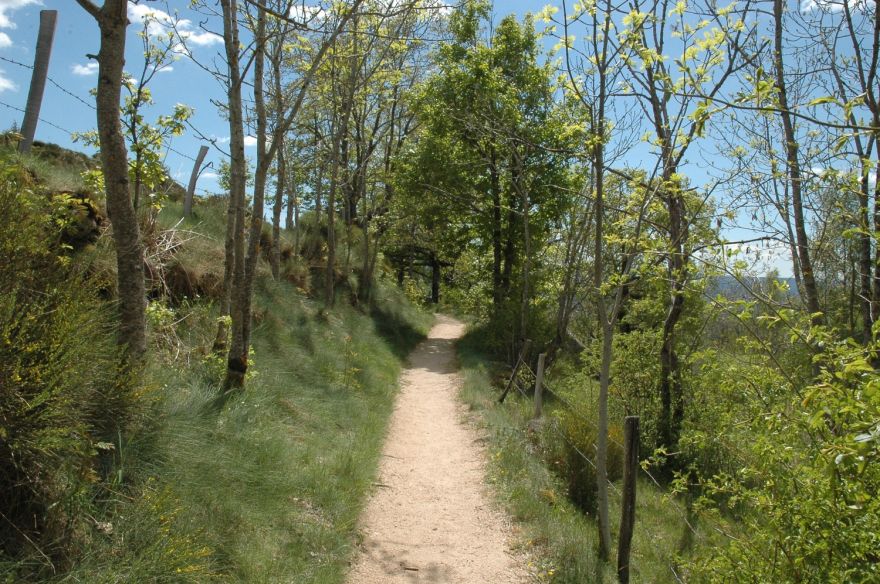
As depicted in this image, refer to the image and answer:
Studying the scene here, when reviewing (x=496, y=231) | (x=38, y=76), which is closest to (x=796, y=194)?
(x=38, y=76)

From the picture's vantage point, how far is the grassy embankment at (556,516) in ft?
17.9

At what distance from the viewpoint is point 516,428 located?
31.1 feet

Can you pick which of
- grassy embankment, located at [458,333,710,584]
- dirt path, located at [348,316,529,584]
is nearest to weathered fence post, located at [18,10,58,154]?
dirt path, located at [348,316,529,584]

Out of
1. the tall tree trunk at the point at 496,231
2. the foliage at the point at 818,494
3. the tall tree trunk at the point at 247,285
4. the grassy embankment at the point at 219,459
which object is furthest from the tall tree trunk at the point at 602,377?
the tall tree trunk at the point at 496,231

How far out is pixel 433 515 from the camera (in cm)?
668

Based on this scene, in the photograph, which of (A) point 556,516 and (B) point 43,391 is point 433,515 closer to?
(A) point 556,516

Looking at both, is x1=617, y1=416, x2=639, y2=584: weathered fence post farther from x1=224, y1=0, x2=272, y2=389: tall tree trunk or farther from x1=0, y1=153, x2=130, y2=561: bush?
x1=224, y1=0, x2=272, y2=389: tall tree trunk

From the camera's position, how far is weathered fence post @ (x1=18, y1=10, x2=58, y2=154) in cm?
716

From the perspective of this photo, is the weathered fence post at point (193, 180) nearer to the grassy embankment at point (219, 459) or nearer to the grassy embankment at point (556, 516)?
the grassy embankment at point (219, 459)

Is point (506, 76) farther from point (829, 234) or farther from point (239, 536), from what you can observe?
point (239, 536)

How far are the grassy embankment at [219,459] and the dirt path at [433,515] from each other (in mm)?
299

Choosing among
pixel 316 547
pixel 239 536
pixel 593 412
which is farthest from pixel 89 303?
pixel 593 412

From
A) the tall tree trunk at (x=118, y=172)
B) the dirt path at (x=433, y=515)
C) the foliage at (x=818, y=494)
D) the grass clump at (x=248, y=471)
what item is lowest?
the dirt path at (x=433, y=515)

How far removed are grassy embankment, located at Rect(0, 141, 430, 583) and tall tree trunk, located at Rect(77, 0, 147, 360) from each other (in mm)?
515
